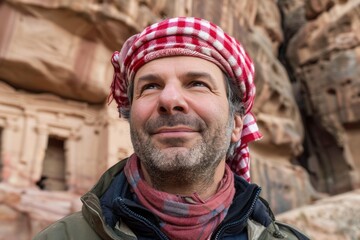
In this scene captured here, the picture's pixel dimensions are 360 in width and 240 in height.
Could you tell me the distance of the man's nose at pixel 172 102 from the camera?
1.68 m

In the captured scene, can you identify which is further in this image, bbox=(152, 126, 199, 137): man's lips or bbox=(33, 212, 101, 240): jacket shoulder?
bbox=(152, 126, 199, 137): man's lips

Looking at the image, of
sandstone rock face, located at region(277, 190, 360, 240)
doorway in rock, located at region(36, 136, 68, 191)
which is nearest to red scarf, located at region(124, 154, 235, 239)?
sandstone rock face, located at region(277, 190, 360, 240)

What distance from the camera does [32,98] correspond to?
830 centimetres

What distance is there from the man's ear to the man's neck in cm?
33

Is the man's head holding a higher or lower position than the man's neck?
higher

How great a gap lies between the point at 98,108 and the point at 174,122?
7470 millimetres

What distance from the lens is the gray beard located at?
5.41 ft

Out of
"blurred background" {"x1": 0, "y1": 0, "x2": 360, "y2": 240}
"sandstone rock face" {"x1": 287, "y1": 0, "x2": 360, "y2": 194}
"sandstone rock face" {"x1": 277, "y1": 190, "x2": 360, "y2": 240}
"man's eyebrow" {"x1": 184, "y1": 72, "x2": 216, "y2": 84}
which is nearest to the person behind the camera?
"man's eyebrow" {"x1": 184, "y1": 72, "x2": 216, "y2": 84}

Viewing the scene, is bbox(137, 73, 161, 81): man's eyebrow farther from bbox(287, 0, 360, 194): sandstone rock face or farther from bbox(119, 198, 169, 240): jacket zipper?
bbox(287, 0, 360, 194): sandstone rock face

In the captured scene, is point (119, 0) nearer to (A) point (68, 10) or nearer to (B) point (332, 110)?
(A) point (68, 10)

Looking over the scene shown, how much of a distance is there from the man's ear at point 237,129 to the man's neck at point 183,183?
0.33 m

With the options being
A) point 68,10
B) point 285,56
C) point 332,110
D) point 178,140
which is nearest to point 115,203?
→ point 178,140

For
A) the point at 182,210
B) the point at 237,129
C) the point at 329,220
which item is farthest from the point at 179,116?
the point at 329,220

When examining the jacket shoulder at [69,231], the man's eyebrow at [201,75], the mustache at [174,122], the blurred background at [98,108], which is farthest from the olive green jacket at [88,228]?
the blurred background at [98,108]
